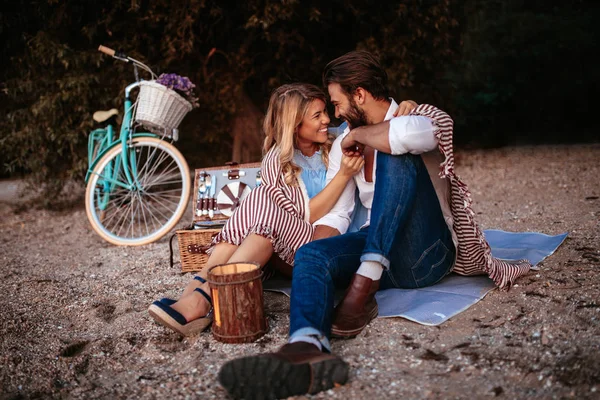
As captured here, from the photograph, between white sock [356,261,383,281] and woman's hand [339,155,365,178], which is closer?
white sock [356,261,383,281]

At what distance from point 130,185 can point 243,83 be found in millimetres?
2166

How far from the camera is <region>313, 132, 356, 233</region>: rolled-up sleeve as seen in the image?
2779mm

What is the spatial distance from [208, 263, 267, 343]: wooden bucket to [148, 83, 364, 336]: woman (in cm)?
15

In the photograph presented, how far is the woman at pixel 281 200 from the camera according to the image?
248 centimetres

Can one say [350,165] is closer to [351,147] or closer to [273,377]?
[351,147]

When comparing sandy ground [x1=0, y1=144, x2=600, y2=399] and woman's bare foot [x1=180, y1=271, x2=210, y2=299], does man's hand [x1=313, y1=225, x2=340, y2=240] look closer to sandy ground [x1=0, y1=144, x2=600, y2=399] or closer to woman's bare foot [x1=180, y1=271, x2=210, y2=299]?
sandy ground [x1=0, y1=144, x2=600, y2=399]

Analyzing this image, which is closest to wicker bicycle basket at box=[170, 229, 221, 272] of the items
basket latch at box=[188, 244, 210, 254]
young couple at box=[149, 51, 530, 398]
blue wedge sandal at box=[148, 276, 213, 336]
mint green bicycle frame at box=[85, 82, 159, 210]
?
basket latch at box=[188, 244, 210, 254]

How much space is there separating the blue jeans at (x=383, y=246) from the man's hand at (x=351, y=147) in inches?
9.2

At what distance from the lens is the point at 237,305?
2.29 metres

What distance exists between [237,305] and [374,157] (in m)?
0.92

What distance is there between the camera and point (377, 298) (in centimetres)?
267

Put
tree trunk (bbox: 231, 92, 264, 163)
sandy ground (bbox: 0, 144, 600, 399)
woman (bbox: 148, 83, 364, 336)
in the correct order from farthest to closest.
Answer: tree trunk (bbox: 231, 92, 264, 163) < woman (bbox: 148, 83, 364, 336) < sandy ground (bbox: 0, 144, 600, 399)

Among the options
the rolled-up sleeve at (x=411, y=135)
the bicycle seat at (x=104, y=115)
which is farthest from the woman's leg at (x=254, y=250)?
the bicycle seat at (x=104, y=115)

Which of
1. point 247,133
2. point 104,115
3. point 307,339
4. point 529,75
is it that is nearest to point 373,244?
point 307,339
